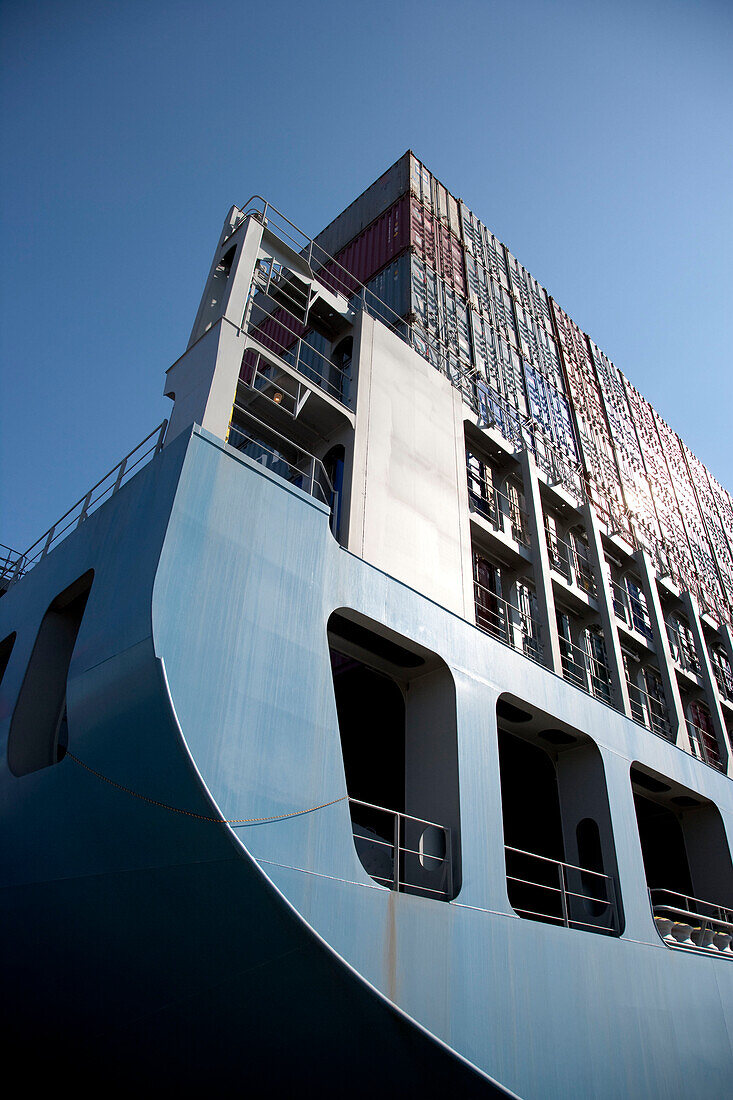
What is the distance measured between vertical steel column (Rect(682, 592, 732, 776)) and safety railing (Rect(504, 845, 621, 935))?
22.6 feet

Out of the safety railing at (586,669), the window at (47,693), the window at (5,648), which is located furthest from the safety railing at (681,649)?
the window at (5,648)

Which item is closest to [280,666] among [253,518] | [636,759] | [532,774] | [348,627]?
[253,518]

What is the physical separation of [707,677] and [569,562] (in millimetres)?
6125

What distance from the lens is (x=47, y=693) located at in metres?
8.45

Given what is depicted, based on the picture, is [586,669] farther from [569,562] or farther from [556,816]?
[556,816]

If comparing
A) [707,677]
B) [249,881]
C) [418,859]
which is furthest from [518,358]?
[249,881]

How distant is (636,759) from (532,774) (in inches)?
70.6

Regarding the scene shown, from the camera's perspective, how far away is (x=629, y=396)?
25.9 meters

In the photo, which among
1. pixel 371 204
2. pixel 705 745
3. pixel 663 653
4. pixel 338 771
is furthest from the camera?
pixel 371 204

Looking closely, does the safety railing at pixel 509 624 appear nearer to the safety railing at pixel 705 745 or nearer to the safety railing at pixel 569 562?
the safety railing at pixel 569 562

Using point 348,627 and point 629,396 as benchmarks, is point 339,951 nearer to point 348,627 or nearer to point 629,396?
point 348,627

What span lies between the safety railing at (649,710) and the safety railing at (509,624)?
3.53 metres

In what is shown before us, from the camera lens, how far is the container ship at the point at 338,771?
5.40 m

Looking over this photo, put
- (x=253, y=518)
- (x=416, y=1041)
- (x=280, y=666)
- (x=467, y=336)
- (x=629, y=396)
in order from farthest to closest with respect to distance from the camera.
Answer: (x=629, y=396) < (x=467, y=336) < (x=253, y=518) < (x=280, y=666) < (x=416, y=1041)
